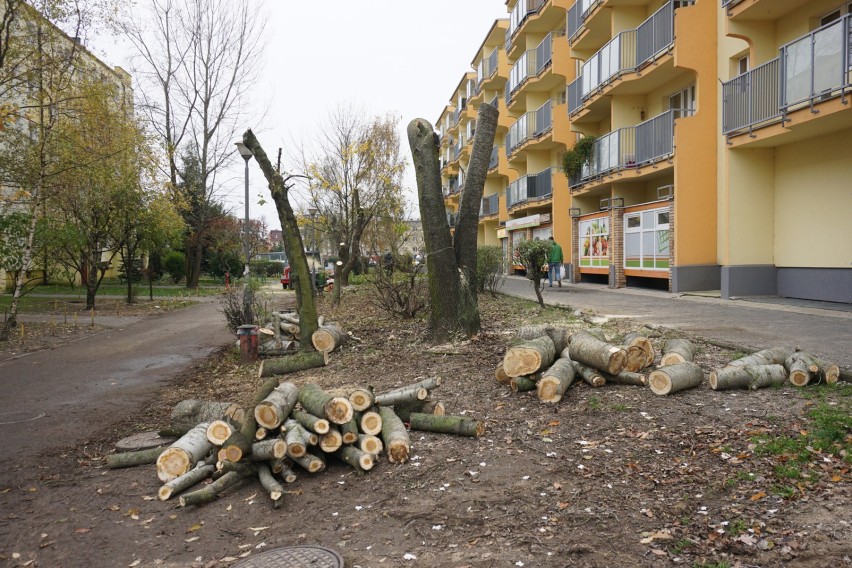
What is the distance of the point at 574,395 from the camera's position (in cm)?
613

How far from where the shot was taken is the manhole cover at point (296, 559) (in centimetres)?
363

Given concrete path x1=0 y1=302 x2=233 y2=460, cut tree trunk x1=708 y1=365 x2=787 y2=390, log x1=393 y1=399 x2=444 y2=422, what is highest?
cut tree trunk x1=708 y1=365 x2=787 y2=390

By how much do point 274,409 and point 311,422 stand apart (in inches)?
12.9

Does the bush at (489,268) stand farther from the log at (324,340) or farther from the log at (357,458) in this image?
the log at (357,458)

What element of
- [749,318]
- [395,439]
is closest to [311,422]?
[395,439]

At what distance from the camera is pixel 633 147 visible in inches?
806

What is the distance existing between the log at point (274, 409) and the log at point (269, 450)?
0.51 ft

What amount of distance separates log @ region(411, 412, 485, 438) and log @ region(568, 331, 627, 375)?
56.7 inches

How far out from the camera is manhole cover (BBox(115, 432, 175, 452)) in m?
5.85

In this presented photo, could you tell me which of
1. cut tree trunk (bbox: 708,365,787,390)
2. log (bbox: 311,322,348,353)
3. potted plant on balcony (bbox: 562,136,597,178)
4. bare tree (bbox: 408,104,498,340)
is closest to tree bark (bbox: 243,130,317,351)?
log (bbox: 311,322,348,353)

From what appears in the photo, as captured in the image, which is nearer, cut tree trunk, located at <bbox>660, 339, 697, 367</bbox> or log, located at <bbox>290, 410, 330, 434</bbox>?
log, located at <bbox>290, 410, 330, 434</bbox>

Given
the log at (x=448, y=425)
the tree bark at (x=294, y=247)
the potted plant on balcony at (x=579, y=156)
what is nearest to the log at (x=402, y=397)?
the log at (x=448, y=425)

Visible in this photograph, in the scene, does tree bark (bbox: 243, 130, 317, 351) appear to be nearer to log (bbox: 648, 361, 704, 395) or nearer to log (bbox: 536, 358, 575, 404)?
log (bbox: 536, 358, 575, 404)

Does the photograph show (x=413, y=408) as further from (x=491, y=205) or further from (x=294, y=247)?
(x=491, y=205)
